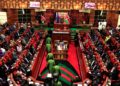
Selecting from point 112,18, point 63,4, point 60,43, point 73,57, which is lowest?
point 73,57

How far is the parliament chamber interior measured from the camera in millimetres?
9828

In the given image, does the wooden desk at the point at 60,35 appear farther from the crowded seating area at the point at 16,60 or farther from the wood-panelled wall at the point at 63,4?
the wood-panelled wall at the point at 63,4

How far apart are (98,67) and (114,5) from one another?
10360mm

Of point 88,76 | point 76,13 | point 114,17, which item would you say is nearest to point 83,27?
point 76,13

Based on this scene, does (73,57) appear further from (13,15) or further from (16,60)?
(13,15)

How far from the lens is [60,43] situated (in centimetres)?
1419

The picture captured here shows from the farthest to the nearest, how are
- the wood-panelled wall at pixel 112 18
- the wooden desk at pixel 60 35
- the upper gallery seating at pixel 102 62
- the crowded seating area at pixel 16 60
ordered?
the wood-panelled wall at pixel 112 18 < the wooden desk at pixel 60 35 < the upper gallery seating at pixel 102 62 < the crowded seating area at pixel 16 60

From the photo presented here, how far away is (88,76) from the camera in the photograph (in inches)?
395

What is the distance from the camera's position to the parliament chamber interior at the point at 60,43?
9828 mm

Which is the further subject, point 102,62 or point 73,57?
point 73,57

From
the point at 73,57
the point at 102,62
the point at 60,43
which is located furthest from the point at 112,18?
the point at 102,62

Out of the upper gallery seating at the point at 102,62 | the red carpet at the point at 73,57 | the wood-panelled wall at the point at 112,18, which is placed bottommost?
the red carpet at the point at 73,57

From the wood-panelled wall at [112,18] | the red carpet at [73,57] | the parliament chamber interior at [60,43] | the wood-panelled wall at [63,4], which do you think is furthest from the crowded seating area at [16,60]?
the wood-panelled wall at [112,18]

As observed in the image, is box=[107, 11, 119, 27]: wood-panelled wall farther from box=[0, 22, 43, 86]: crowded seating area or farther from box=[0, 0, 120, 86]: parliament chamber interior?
box=[0, 22, 43, 86]: crowded seating area
